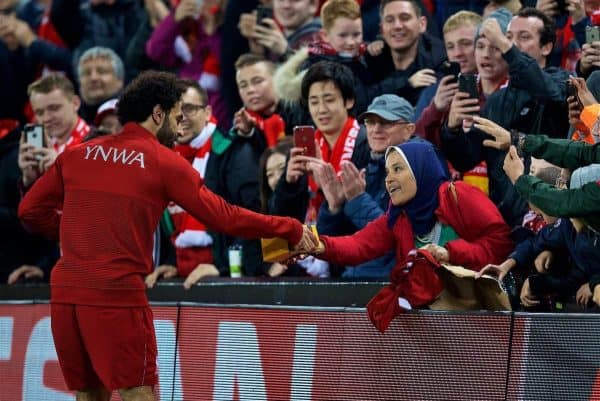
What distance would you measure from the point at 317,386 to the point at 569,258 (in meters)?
1.86

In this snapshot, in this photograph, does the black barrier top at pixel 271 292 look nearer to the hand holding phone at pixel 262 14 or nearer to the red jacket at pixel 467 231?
the red jacket at pixel 467 231

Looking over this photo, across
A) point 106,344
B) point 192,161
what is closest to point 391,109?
point 192,161

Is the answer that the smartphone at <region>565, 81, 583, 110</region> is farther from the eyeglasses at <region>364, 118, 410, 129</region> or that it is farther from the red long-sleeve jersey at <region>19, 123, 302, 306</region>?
the red long-sleeve jersey at <region>19, 123, 302, 306</region>

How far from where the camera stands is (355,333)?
28.6 ft

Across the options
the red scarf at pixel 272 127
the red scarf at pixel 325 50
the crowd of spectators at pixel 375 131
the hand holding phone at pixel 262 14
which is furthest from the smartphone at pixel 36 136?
the red scarf at pixel 325 50

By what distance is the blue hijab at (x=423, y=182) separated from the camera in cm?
868

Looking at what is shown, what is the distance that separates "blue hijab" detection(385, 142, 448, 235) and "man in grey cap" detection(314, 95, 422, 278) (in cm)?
72

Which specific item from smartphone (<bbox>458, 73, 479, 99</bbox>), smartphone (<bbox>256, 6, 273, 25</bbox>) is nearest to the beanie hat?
smartphone (<bbox>458, 73, 479, 99</bbox>)

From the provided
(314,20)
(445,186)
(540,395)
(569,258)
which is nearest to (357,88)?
(314,20)

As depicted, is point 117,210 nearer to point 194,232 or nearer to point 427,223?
point 427,223

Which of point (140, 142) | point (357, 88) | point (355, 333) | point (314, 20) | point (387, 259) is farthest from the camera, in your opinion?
point (314, 20)

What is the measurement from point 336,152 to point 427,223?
1.50 metres

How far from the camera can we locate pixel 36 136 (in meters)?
11.4

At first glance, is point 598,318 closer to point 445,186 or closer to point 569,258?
point 569,258
